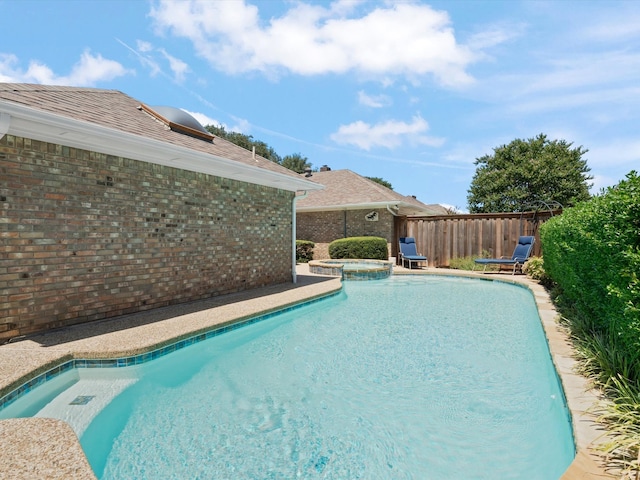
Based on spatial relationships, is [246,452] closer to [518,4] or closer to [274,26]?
[518,4]

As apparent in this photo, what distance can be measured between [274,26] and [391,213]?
9.83 metres

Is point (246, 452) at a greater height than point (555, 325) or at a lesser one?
lesser

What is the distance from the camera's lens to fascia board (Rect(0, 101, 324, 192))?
4559 mm

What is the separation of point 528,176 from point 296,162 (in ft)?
81.0

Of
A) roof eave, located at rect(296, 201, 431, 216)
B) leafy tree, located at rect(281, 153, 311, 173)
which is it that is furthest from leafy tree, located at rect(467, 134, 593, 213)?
leafy tree, located at rect(281, 153, 311, 173)

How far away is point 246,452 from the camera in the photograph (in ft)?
9.30

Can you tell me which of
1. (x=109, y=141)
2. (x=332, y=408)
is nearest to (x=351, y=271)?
(x=109, y=141)

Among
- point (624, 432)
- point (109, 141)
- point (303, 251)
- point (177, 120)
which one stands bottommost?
point (624, 432)

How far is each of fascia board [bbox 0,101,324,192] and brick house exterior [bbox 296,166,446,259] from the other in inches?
397

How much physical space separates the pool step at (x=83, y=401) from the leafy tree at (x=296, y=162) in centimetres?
3896

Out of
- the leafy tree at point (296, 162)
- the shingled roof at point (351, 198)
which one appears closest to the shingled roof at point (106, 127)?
the shingled roof at point (351, 198)

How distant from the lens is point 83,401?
3596 millimetres

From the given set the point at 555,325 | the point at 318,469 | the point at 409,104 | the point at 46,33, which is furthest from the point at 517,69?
the point at 46,33

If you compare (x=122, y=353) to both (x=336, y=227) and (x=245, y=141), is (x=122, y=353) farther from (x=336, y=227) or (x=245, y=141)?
(x=245, y=141)
